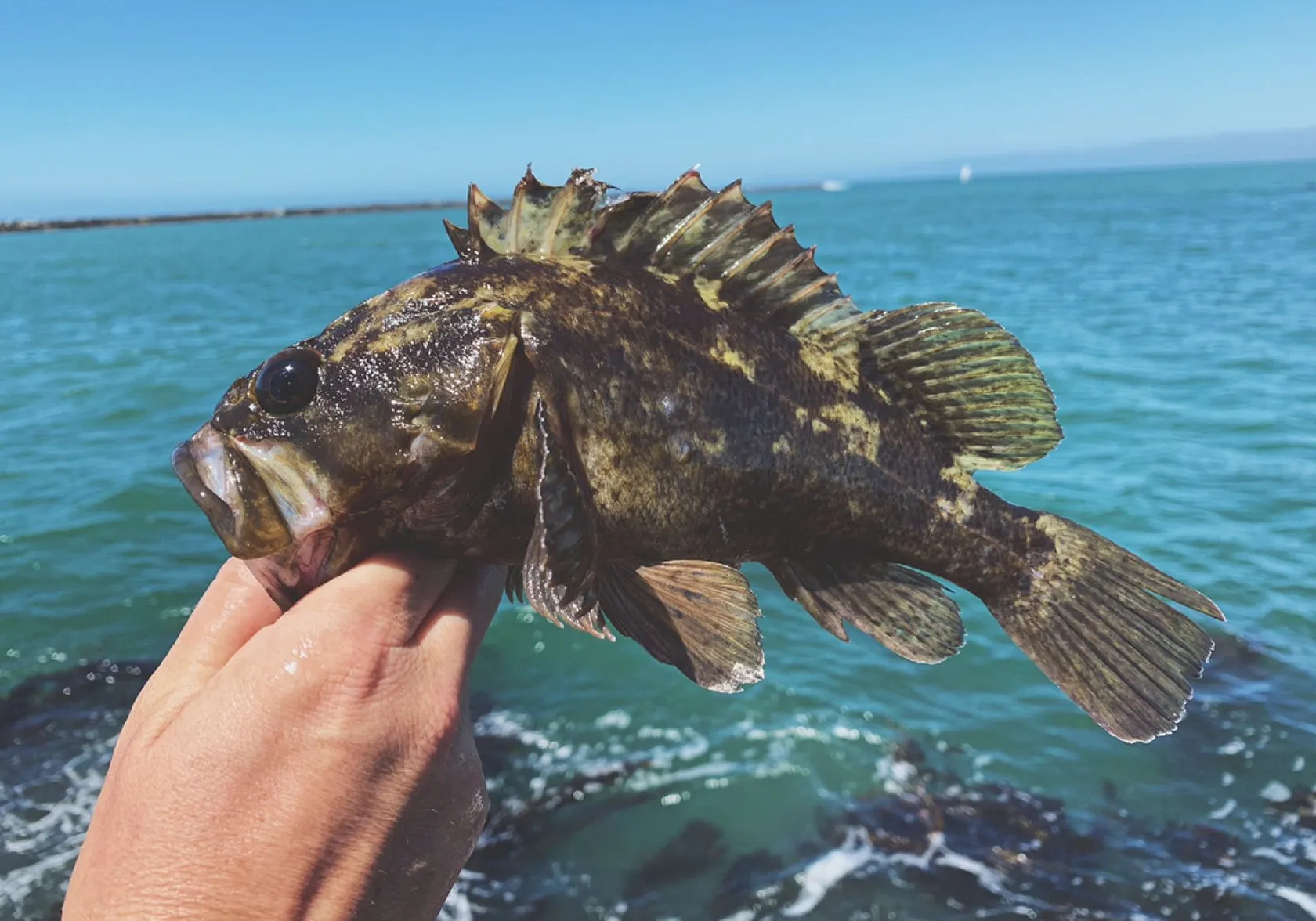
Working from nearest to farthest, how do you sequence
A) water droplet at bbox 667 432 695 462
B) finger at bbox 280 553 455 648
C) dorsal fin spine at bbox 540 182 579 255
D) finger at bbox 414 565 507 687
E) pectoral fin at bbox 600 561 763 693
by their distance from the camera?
A: finger at bbox 280 553 455 648, finger at bbox 414 565 507 687, pectoral fin at bbox 600 561 763 693, water droplet at bbox 667 432 695 462, dorsal fin spine at bbox 540 182 579 255

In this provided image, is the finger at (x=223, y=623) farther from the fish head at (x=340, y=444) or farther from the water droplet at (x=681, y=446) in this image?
the water droplet at (x=681, y=446)

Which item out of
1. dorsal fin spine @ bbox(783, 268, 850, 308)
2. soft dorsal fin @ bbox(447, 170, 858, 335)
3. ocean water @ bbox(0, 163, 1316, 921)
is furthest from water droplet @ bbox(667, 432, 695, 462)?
ocean water @ bbox(0, 163, 1316, 921)

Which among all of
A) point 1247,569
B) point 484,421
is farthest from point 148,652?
point 1247,569

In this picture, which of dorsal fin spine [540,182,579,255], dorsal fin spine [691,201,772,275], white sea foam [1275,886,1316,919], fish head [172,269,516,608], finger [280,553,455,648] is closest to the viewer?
finger [280,553,455,648]

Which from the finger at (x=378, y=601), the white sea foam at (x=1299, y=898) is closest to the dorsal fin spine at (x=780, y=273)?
the finger at (x=378, y=601)

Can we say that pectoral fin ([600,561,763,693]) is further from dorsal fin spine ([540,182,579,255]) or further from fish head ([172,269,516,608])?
dorsal fin spine ([540,182,579,255])

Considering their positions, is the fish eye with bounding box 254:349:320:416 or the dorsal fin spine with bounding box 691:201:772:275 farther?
the dorsal fin spine with bounding box 691:201:772:275

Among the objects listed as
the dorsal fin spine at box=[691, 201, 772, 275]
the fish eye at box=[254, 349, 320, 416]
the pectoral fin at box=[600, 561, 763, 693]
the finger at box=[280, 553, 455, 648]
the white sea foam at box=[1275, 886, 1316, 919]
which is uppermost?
the dorsal fin spine at box=[691, 201, 772, 275]
